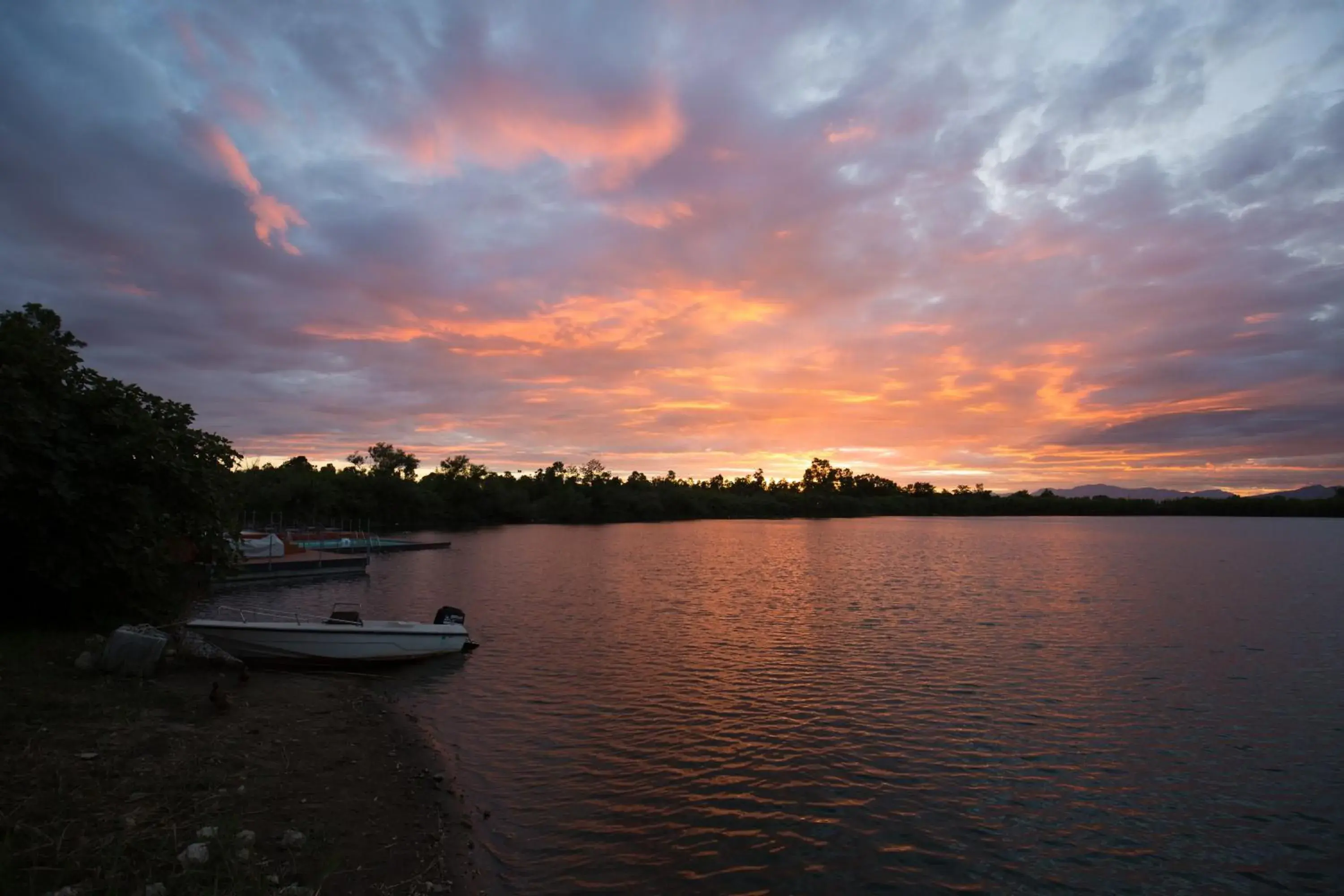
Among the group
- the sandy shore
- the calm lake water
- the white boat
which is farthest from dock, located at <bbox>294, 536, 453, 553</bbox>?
the sandy shore

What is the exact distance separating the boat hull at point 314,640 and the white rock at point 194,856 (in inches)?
568

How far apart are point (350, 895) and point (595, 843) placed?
3.78m

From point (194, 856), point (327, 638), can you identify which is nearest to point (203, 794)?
point (194, 856)

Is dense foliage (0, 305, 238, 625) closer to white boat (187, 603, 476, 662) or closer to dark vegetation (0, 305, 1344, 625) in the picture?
dark vegetation (0, 305, 1344, 625)

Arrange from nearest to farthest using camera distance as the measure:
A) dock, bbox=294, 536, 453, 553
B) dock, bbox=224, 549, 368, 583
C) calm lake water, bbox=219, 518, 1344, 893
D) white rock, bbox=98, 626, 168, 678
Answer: calm lake water, bbox=219, 518, 1344, 893
white rock, bbox=98, 626, 168, 678
dock, bbox=224, 549, 368, 583
dock, bbox=294, 536, 453, 553

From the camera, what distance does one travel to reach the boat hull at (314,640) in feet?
69.3

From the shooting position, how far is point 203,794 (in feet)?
33.0

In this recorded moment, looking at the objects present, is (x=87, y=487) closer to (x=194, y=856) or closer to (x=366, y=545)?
→ (x=194, y=856)

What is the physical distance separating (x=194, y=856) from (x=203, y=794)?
2.58m

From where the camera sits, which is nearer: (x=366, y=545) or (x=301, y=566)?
(x=301, y=566)

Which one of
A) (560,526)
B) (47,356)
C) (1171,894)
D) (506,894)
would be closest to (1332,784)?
(1171,894)

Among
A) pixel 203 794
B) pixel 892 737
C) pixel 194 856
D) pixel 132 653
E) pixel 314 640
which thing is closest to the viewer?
Answer: pixel 194 856

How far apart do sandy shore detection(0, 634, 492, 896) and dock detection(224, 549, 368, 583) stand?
29907mm

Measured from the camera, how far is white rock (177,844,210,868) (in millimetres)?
7809
